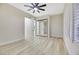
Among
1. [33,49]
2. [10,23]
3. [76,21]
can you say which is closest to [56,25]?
[10,23]

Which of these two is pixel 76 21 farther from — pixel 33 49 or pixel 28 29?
pixel 28 29

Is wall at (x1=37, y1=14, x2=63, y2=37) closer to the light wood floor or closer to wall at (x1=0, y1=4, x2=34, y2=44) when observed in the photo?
wall at (x1=0, y1=4, x2=34, y2=44)

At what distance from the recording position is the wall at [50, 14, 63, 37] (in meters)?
8.88

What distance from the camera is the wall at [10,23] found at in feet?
17.4

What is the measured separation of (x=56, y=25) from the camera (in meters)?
9.29

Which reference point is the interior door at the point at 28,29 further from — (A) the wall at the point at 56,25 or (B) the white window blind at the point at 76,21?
(B) the white window blind at the point at 76,21

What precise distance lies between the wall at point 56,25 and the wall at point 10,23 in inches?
133

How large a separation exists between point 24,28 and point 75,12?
19.4 ft

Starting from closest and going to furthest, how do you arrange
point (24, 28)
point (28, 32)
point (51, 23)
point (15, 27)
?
point (15, 27) < point (24, 28) < point (28, 32) < point (51, 23)

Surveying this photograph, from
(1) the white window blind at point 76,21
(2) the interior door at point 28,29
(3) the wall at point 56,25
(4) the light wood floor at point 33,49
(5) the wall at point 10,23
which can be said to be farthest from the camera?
(3) the wall at point 56,25

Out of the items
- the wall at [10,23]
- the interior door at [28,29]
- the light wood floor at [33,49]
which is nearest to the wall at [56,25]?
the interior door at [28,29]

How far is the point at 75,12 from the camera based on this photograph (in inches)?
97.4

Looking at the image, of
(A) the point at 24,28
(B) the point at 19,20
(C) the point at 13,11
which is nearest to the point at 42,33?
(A) the point at 24,28

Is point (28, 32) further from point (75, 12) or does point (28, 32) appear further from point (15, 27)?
point (75, 12)
